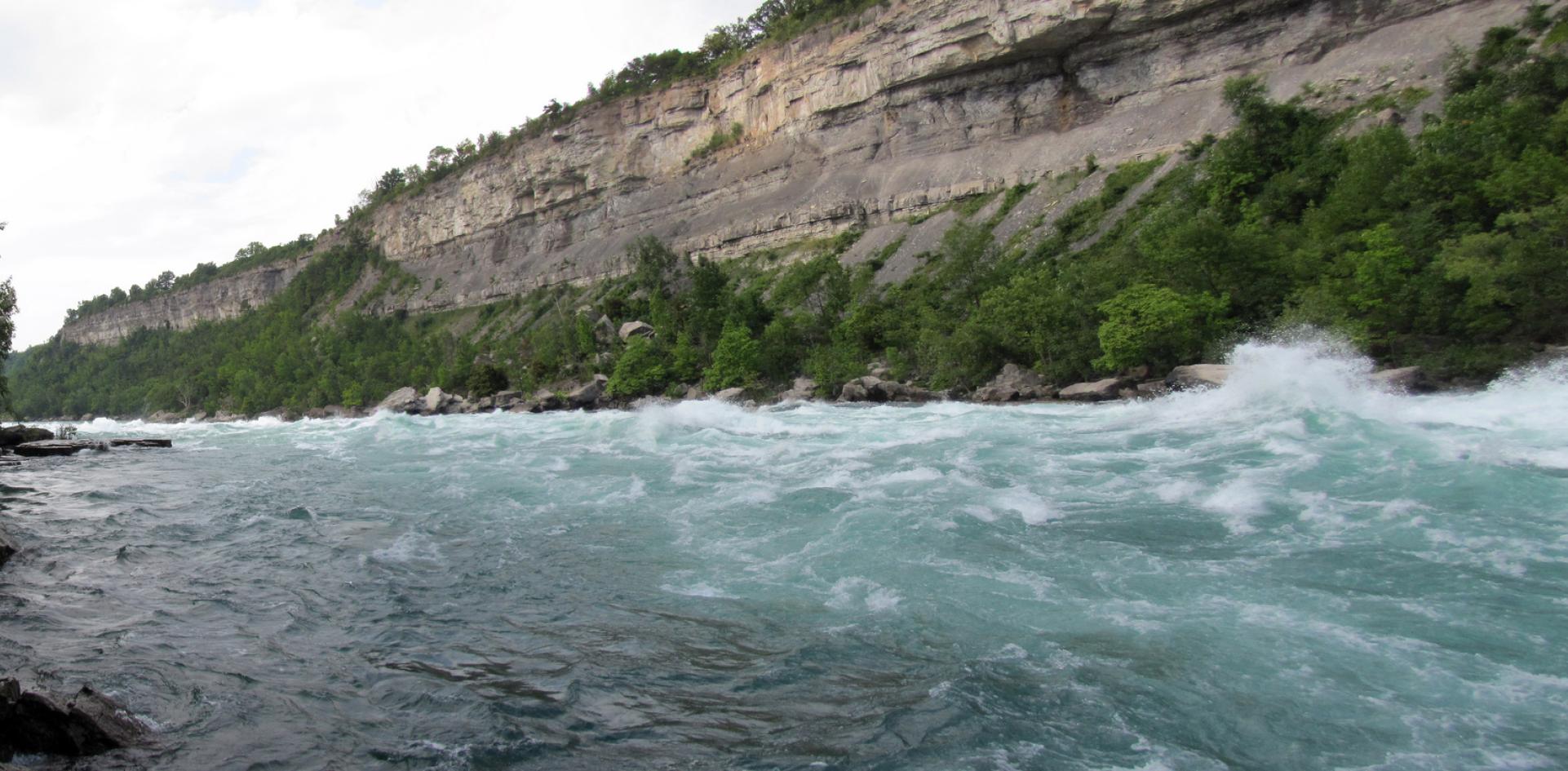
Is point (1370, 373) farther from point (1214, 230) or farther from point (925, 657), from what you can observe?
point (925, 657)

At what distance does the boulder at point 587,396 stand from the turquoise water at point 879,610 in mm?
35189

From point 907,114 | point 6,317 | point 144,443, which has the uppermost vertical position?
point 907,114

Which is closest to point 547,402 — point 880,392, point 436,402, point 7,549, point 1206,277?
point 436,402

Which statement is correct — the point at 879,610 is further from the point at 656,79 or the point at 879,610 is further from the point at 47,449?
the point at 656,79

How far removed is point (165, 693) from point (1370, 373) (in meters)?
26.1

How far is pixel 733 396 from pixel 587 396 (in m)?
13.0

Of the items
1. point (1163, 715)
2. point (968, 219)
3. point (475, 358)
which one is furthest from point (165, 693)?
point (475, 358)

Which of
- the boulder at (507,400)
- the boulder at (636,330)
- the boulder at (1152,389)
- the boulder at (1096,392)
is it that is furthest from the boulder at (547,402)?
the boulder at (1152,389)

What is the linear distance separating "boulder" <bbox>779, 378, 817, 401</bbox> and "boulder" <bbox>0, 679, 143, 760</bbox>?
3577 centimetres

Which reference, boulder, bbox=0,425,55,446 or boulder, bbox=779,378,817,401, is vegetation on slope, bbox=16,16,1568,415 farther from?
boulder, bbox=0,425,55,446

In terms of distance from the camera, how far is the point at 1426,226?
2367 centimetres

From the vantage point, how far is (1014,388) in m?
33.2

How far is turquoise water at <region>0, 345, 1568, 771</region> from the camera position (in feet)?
18.0

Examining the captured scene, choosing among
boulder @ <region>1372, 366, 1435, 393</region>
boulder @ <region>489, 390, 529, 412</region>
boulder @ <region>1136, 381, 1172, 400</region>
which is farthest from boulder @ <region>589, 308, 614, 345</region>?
boulder @ <region>1372, 366, 1435, 393</region>
